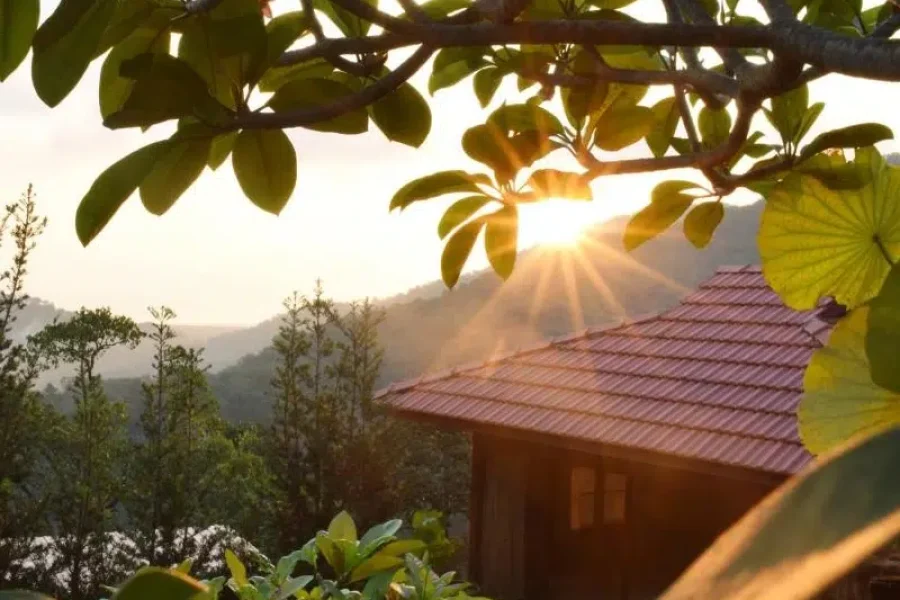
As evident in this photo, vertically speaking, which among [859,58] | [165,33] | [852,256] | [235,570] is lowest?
[235,570]

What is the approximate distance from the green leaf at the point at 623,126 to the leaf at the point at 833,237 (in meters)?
0.34

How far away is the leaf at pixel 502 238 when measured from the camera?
1222 millimetres

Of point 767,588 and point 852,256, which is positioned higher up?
point 852,256

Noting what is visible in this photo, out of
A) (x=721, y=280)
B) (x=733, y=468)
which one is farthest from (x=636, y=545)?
(x=721, y=280)

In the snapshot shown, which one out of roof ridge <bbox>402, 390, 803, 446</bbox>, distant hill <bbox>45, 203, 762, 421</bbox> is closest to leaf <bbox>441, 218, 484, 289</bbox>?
roof ridge <bbox>402, 390, 803, 446</bbox>

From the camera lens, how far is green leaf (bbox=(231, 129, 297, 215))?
1036 millimetres

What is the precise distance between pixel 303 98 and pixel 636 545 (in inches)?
323

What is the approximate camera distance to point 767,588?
0.16 m

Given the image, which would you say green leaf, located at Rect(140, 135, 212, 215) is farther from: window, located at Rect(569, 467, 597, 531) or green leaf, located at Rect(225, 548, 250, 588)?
window, located at Rect(569, 467, 597, 531)

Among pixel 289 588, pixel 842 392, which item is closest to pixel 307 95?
pixel 842 392

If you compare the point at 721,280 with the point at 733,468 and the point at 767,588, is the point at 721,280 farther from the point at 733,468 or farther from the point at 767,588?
the point at 767,588

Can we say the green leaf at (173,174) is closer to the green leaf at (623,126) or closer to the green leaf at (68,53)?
the green leaf at (68,53)

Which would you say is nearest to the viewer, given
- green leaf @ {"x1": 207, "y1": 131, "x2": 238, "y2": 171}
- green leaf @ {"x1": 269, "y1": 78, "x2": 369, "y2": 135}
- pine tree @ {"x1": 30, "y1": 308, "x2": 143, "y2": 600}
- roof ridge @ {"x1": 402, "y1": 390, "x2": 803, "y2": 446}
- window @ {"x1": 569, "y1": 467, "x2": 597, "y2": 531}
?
green leaf @ {"x1": 269, "y1": 78, "x2": 369, "y2": 135}

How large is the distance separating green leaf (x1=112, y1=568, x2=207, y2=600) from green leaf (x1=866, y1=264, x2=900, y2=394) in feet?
0.97
